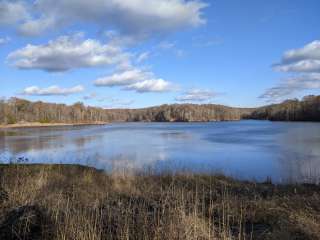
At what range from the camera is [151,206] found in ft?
25.1

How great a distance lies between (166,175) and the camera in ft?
49.0

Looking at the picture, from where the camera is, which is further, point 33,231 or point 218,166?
point 218,166

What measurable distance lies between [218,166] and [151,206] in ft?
48.0

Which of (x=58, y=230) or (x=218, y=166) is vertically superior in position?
(x=58, y=230)

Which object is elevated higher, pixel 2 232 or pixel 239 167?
pixel 2 232

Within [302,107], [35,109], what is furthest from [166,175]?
[35,109]

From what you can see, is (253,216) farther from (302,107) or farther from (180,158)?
(302,107)

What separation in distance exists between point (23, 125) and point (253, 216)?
13203 cm

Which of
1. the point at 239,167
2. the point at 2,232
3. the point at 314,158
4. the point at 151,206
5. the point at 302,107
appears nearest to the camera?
the point at 2,232

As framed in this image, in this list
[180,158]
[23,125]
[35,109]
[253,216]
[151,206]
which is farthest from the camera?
[35,109]

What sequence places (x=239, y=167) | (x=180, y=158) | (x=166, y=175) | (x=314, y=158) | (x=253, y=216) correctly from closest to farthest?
1. (x=253, y=216)
2. (x=166, y=175)
3. (x=239, y=167)
4. (x=314, y=158)
5. (x=180, y=158)

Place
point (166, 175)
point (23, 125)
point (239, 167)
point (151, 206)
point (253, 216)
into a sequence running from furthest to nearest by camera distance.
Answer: point (23, 125) → point (239, 167) → point (166, 175) → point (151, 206) → point (253, 216)

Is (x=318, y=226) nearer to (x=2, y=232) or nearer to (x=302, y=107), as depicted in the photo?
(x=2, y=232)

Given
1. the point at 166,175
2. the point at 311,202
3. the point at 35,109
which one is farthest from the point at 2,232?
the point at 35,109
